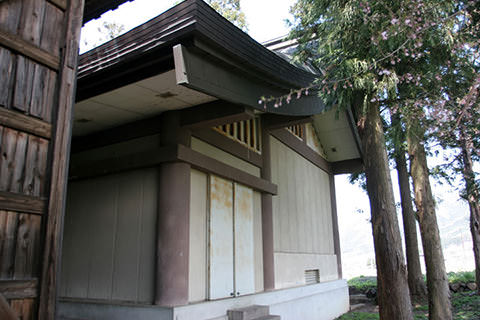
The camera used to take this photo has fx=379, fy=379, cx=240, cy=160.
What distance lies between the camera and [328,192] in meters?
10.9

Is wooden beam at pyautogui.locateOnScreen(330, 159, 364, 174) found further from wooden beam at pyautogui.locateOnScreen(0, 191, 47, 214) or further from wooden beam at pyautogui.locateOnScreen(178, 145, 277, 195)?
wooden beam at pyautogui.locateOnScreen(0, 191, 47, 214)

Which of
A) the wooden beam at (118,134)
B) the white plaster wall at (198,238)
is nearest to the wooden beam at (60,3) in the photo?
the wooden beam at (118,134)

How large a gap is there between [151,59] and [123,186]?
227 cm

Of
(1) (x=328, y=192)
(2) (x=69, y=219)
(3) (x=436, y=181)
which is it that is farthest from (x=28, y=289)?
(3) (x=436, y=181)

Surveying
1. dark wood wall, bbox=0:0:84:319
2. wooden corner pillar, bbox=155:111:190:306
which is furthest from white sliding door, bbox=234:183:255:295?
dark wood wall, bbox=0:0:84:319

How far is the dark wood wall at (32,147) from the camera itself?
235cm

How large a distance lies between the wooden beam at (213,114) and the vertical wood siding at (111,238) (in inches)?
35.1

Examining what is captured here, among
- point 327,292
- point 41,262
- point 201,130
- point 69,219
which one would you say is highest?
point 201,130

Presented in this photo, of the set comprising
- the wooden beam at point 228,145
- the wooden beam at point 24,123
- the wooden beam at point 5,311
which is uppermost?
the wooden beam at point 228,145

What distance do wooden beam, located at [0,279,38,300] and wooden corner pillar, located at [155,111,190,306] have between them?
2.44 m

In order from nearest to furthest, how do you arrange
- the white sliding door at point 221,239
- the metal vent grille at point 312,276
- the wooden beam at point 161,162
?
the wooden beam at point 161,162, the white sliding door at point 221,239, the metal vent grille at point 312,276

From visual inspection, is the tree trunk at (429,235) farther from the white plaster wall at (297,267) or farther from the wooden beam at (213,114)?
the wooden beam at (213,114)

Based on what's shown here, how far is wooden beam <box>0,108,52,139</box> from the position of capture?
94.7 inches

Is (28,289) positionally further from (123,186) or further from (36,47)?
(123,186)
